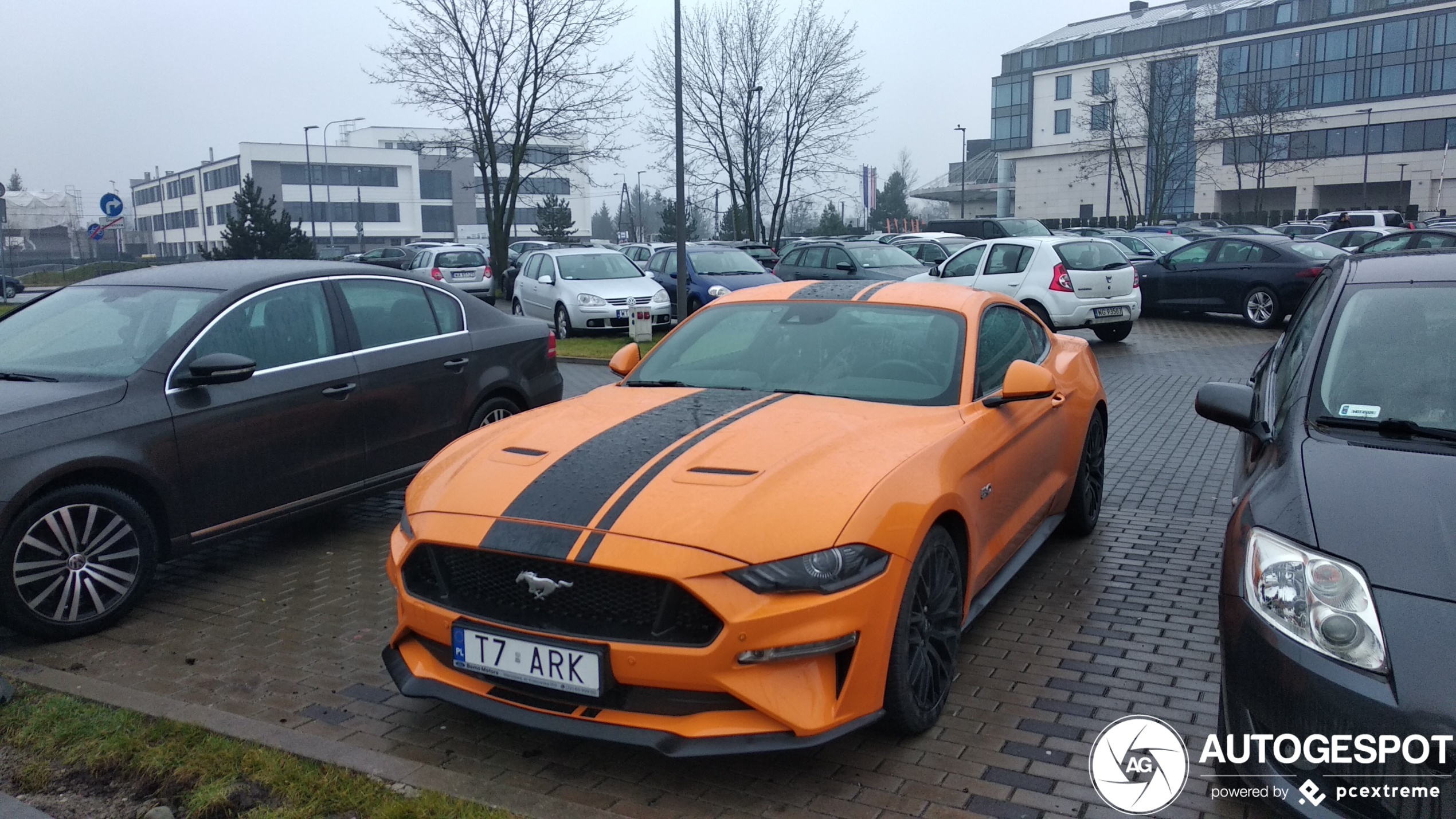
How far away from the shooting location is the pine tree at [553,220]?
61.2 m

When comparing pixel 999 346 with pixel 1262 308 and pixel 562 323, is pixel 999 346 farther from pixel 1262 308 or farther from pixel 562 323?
pixel 1262 308

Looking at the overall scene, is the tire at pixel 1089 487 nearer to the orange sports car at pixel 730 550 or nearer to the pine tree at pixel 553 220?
the orange sports car at pixel 730 550

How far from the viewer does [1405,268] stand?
425 cm

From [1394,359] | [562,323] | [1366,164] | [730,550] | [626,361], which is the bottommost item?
[562,323]

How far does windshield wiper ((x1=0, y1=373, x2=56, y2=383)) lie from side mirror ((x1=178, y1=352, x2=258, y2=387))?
628 millimetres

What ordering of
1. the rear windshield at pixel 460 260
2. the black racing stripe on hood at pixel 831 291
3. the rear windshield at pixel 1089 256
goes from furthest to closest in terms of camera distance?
the rear windshield at pixel 460 260
the rear windshield at pixel 1089 256
the black racing stripe on hood at pixel 831 291

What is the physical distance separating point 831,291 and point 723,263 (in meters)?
14.8

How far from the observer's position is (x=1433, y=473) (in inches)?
122

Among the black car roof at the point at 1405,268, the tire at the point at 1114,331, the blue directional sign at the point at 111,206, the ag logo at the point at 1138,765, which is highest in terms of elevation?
the blue directional sign at the point at 111,206

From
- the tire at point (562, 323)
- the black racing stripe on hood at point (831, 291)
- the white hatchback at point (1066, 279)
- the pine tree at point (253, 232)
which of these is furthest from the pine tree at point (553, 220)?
the black racing stripe on hood at point (831, 291)

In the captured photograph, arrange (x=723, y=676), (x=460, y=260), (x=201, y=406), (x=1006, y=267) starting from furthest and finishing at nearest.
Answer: (x=460, y=260) < (x=1006, y=267) < (x=201, y=406) < (x=723, y=676)

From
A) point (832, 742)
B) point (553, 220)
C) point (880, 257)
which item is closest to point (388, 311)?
point (832, 742)

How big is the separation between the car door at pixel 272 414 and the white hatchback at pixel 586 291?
39.6 feet

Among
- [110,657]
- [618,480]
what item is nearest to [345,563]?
[110,657]
